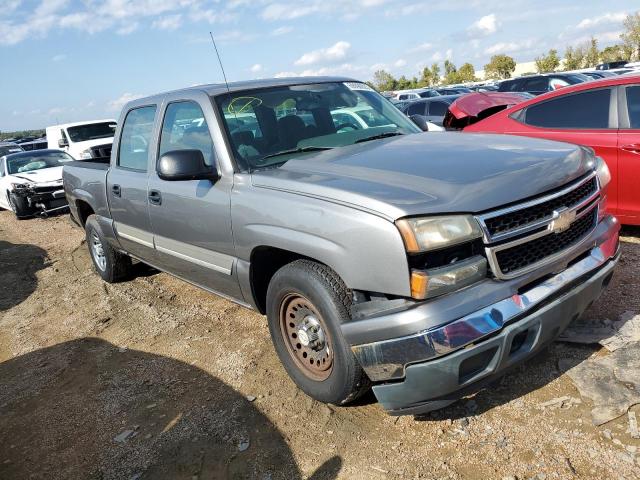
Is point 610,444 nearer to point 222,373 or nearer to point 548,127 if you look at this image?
point 222,373

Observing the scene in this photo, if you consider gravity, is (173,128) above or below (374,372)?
above

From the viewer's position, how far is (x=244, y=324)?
4.46m

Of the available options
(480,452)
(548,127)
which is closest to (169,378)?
(480,452)

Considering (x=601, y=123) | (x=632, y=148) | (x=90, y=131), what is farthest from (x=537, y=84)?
(x=90, y=131)

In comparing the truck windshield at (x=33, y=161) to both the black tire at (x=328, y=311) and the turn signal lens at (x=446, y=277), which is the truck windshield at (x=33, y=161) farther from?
the turn signal lens at (x=446, y=277)

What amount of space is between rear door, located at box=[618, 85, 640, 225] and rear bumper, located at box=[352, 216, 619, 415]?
8.79ft

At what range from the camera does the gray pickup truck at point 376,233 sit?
2379 millimetres

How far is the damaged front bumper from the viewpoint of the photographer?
1152 centimetres

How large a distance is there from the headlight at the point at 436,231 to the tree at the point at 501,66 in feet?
202

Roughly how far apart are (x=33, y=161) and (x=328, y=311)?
12.2m

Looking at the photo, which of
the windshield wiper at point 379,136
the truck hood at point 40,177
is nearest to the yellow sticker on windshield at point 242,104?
the windshield wiper at point 379,136

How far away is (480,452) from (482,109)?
4.63 meters

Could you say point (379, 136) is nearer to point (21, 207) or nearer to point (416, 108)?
point (21, 207)

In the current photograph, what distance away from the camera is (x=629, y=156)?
480cm
